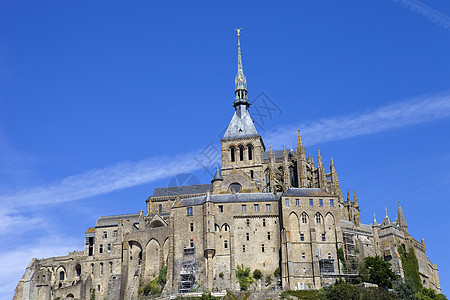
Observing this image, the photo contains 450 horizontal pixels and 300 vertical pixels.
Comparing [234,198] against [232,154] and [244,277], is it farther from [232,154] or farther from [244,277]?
[232,154]

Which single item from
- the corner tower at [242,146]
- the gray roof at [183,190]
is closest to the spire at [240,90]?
the corner tower at [242,146]

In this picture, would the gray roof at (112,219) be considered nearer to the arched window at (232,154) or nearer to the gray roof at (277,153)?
the arched window at (232,154)

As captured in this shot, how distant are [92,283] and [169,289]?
1843 centimetres

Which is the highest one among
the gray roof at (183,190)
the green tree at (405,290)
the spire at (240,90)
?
the spire at (240,90)

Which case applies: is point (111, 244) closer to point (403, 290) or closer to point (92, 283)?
point (92, 283)

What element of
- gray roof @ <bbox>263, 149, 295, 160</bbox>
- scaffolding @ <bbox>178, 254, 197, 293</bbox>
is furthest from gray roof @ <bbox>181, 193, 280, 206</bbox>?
gray roof @ <bbox>263, 149, 295, 160</bbox>

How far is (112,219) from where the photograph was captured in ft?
378

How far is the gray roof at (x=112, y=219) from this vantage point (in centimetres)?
11350

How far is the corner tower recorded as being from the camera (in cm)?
11662

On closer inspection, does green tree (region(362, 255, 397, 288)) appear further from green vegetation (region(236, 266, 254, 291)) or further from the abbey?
green vegetation (region(236, 266, 254, 291))

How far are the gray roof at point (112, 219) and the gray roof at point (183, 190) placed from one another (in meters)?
6.97

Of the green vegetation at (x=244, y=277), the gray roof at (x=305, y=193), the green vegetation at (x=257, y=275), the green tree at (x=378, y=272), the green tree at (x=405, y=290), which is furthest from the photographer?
the gray roof at (x=305, y=193)

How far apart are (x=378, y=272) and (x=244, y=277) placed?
60.9 ft

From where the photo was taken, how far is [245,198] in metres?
101
